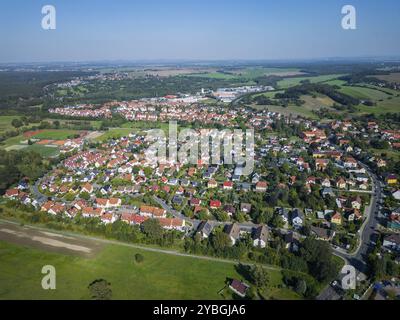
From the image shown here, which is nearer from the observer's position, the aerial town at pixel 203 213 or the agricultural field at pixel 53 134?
the aerial town at pixel 203 213

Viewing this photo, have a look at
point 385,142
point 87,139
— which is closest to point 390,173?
point 385,142

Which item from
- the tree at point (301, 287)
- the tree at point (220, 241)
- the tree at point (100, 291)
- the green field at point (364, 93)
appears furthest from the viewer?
the green field at point (364, 93)

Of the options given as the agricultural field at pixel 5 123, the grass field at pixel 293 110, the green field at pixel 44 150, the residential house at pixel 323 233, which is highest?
the grass field at pixel 293 110

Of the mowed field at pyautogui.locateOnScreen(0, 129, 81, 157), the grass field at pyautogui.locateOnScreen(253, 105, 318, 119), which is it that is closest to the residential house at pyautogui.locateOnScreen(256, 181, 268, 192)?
the mowed field at pyautogui.locateOnScreen(0, 129, 81, 157)

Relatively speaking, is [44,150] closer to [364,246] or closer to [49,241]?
[49,241]

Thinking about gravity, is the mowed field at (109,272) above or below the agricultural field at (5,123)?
below

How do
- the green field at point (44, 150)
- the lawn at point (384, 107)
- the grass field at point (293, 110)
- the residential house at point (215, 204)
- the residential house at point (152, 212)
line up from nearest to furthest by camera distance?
1. the residential house at point (152, 212)
2. the residential house at point (215, 204)
3. the green field at point (44, 150)
4. the lawn at point (384, 107)
5. the grass field at point (293, 110)

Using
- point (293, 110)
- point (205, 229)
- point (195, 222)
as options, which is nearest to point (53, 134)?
point (195, 222)

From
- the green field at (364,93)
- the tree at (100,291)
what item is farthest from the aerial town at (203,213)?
the green field at (364,93)

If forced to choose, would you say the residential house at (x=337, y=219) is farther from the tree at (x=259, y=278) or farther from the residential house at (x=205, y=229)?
the tree at (x=259, y=278)
